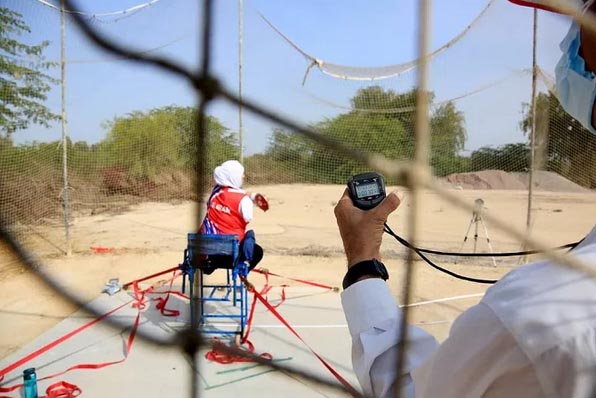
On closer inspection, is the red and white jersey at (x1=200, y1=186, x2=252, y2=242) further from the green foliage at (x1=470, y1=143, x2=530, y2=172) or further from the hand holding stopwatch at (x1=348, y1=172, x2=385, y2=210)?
the green foliage at (x1=470, y1=143, x2=530, y2=172)

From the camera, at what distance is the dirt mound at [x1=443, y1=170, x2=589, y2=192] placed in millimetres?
8305

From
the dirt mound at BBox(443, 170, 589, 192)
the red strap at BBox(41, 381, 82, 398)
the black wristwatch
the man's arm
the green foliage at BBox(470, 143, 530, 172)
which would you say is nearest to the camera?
the man's arm

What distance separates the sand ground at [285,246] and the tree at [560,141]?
3.18 ft

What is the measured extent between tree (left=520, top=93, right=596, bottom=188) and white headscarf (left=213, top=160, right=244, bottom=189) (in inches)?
141

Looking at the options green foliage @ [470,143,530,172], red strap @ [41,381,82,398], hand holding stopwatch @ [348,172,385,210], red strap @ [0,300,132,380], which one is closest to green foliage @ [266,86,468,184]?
green foliage @ [470,143,530,172]

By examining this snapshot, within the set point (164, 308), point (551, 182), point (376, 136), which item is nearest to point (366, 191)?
point (164, 308)

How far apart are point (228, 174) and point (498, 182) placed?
8086 mm

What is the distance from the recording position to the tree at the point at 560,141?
574 centimetres

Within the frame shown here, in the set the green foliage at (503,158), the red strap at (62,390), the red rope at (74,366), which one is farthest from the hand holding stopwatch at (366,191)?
the green foliage at (503,158)

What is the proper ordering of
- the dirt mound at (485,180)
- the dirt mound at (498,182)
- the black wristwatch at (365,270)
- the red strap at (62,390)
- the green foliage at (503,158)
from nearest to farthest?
the black wristwatch at (365,270) → the red strap at (62,390) → the green foliage at (503,158) → the dirt mound at (498,182) → the dirt mound at (485,180)

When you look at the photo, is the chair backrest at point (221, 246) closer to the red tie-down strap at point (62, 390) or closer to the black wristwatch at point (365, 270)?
the red tie-down strap at point (62, 390)

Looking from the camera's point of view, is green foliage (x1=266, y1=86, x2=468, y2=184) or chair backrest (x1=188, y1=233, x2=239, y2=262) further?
green foliage (x1=266, y1=86, x2=468, y2=184)

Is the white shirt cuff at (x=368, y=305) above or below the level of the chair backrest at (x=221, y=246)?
above

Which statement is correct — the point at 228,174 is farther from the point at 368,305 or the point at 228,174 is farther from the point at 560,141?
the point at 560,141
